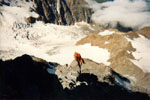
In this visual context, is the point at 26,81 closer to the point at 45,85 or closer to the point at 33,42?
the point at 45,85

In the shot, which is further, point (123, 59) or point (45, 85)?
point (123, 59)

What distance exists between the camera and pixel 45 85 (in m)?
33.3

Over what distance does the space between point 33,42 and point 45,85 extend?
8474 cm

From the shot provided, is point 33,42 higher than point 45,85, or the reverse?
point 45,85

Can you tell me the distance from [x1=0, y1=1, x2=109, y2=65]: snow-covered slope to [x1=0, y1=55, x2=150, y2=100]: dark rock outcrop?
29.3m

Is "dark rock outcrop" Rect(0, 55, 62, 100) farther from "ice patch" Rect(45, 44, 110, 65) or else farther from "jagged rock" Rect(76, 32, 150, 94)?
"ice patch" Rect(45, 44, 110, 65)

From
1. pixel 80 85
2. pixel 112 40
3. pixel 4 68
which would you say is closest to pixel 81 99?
pixel 80 85

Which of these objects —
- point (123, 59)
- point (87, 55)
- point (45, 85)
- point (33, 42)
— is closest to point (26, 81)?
point (45, 85)

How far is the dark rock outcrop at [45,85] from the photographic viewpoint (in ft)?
90.8

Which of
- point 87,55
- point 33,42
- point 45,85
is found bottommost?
point 87,55

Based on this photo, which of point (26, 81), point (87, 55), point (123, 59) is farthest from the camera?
point (87, 55)

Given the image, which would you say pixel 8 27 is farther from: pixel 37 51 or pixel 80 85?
pixel 80 85

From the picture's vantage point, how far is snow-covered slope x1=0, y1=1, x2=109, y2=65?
7606cm

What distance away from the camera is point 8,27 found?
116125 millimetres
